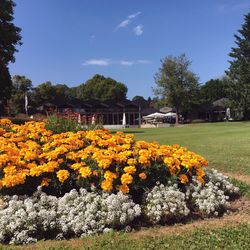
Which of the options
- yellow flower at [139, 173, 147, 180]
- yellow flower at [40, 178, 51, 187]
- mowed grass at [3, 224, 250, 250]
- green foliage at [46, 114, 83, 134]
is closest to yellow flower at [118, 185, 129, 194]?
yellow flower at [139, 173, 147, 180]

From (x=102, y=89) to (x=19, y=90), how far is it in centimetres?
3787

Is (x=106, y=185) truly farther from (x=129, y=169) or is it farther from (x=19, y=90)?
(x=19, y=90)

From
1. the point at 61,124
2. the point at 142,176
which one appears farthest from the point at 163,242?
the point at 61,124

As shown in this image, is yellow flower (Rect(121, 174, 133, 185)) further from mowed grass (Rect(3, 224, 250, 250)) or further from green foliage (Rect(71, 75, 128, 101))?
green foliage (Rect(71, 75, 128, 101))

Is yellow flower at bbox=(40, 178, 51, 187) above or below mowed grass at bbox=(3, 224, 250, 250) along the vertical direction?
above

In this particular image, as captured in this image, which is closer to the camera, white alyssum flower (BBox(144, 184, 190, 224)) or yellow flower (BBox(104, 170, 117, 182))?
white alyssum flower (BBox(144, 184, 190, 224))

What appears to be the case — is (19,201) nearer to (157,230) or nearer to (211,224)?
(157,230)

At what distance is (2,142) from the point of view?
7422 millimetres

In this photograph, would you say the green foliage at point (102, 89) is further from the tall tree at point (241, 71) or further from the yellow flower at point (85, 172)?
the yellow flower at point (85, 172)

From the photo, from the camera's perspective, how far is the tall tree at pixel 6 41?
113 ft

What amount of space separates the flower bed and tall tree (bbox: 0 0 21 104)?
95.1ft

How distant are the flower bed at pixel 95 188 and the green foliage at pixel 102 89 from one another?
10597 cm

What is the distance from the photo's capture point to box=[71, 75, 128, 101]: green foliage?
114m

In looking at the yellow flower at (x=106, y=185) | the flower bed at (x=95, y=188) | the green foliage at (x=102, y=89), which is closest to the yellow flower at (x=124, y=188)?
the flower bed at (x=95, y=188)
